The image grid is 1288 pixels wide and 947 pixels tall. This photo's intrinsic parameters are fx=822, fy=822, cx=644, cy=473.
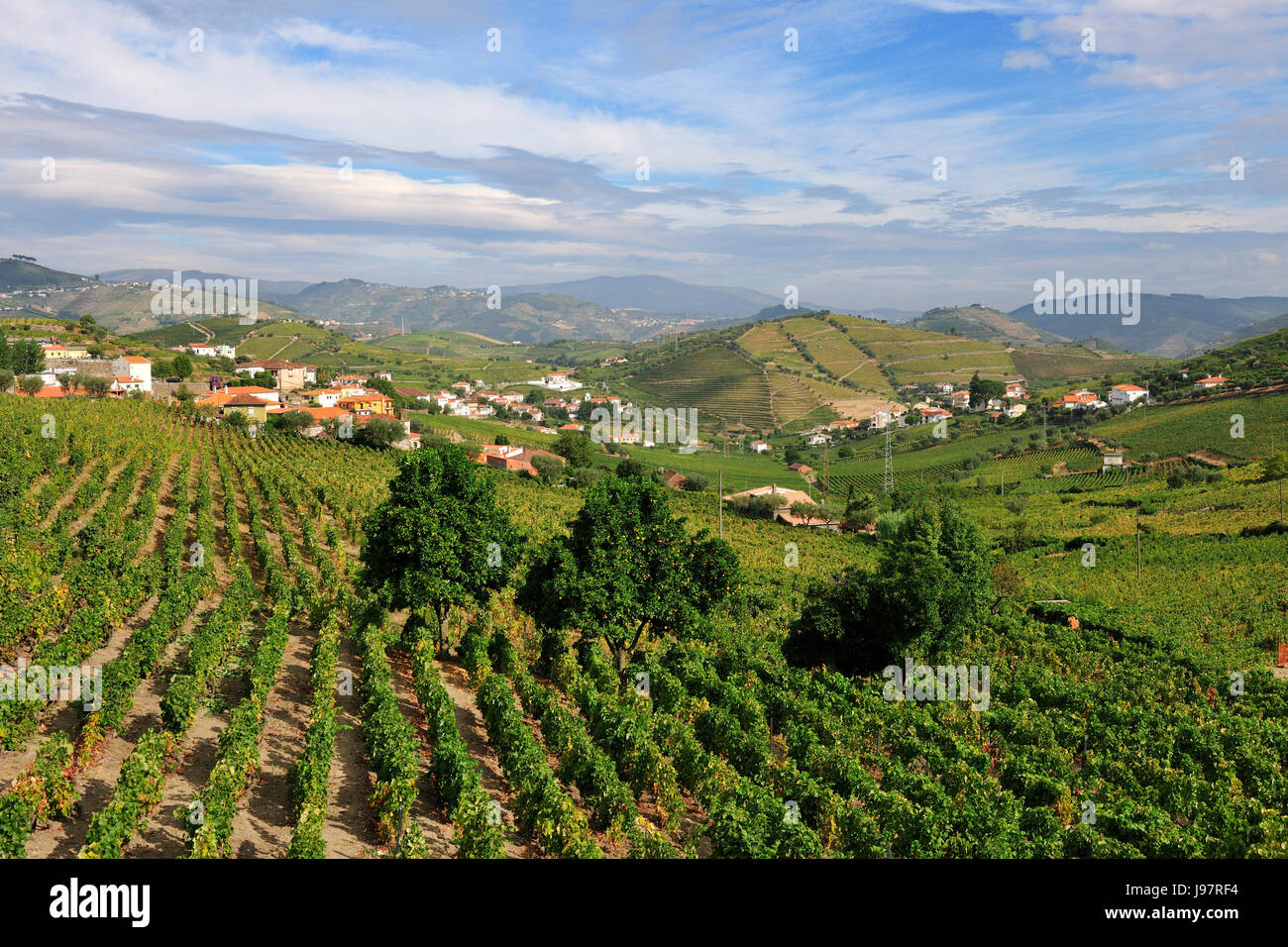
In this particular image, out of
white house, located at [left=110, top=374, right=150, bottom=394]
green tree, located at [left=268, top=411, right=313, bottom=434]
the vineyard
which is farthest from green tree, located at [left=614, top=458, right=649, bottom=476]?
white house, located at [left=110, top=374, right=150, bottom=394]

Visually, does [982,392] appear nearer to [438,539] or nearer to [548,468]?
[548,468]

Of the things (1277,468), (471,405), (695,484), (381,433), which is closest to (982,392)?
(1277,468)

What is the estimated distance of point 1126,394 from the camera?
124812 mm

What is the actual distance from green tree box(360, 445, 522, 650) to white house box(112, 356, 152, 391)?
79.6 metres

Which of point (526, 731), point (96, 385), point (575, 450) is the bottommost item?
point (526, 731)

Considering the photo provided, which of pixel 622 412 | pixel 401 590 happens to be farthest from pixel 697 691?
pixel 622 412

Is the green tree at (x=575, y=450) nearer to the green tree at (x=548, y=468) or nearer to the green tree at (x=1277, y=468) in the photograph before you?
the green tree at (x=548, y=468)

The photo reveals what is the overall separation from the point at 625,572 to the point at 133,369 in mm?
85665

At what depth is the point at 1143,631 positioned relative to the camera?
32812 mm

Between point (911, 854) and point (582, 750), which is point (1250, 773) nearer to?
point (911, 854)

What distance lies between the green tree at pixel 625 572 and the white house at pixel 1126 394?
392 feet

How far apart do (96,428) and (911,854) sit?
51.6m

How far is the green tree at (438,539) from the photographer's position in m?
22.3

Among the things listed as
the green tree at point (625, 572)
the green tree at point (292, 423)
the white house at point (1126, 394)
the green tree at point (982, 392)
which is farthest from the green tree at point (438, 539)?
the green tree at point (982, 392)
